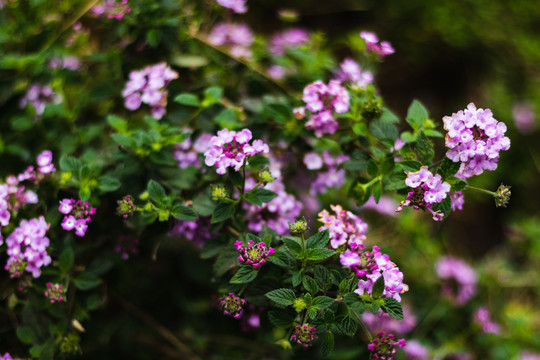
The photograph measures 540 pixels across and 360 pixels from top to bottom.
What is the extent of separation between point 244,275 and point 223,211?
0.62ft

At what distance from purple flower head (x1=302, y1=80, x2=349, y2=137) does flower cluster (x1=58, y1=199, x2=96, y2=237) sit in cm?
66

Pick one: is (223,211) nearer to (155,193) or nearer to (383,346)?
(155,193)

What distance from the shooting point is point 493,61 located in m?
2.69

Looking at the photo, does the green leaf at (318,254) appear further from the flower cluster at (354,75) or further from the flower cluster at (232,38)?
the flower cluster at (232,38)

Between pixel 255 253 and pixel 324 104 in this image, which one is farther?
pixel 324 104

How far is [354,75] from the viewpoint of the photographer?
4.95 ft

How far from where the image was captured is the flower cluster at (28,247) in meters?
1.17

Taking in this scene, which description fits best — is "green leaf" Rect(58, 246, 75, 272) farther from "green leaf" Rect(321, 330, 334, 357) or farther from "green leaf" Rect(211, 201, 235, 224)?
"green leaf" Rect(321, 330, 334, 357)

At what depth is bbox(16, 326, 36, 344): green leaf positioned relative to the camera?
4.10 feet

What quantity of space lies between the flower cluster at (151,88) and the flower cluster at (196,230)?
0.35 meters

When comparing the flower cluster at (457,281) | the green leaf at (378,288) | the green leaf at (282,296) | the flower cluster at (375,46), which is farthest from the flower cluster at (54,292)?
the flower cluster at (457,281)

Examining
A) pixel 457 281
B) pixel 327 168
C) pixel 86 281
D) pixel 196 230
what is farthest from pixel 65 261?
pixel 457 281

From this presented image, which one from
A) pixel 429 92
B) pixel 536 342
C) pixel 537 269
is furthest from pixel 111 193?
pixel 429 92

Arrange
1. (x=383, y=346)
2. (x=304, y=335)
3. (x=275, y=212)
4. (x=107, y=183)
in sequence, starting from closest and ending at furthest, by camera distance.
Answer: (x=304, y=335)
(x=383, y=346)
(x=107, y=183)
(x=275, y=212)
